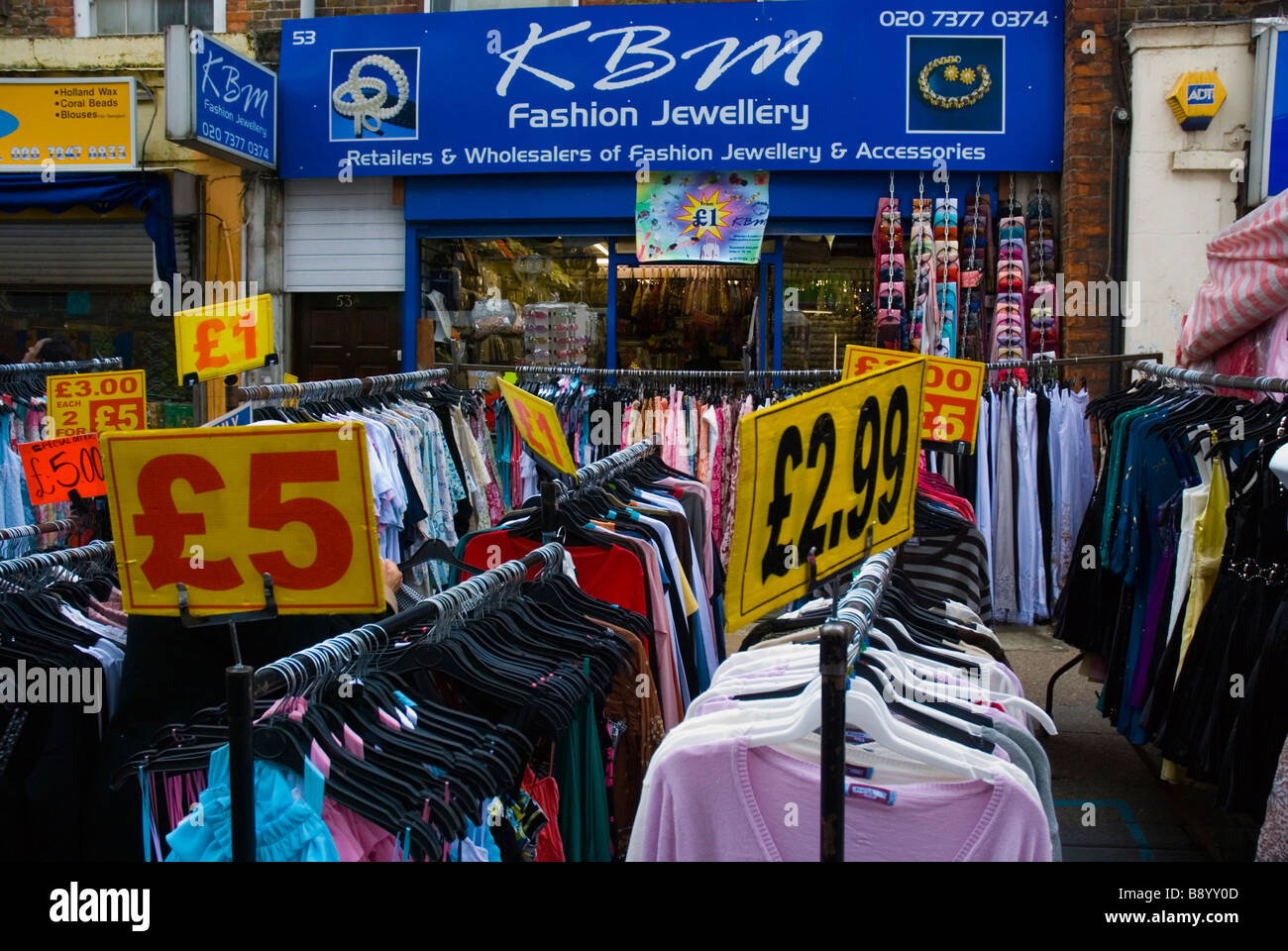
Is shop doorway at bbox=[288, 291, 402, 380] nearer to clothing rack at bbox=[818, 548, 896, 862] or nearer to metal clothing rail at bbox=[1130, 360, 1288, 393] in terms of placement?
metal clothing rail at bbox=[1130, 360, 1288, 393]

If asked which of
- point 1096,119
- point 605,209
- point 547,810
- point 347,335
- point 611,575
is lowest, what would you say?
point 547,810

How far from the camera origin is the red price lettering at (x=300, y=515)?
2.27 metres

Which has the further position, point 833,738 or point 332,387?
point 332,387

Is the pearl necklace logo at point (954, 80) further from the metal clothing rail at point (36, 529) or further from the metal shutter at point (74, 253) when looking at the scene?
the metal clothing rail at point (36, 529)

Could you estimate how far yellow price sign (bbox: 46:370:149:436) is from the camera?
5.52m

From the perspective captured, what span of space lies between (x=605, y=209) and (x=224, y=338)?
17.4 feet

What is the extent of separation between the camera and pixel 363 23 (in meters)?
10.7

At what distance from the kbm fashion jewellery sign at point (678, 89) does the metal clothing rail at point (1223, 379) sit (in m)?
4.78

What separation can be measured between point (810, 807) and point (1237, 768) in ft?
6.40

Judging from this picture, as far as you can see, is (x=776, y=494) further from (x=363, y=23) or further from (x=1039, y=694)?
(x=363, y=23)

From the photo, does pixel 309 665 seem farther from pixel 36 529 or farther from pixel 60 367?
pixel 60 367

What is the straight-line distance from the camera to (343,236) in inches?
432

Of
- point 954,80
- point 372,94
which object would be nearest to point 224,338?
point 372,94

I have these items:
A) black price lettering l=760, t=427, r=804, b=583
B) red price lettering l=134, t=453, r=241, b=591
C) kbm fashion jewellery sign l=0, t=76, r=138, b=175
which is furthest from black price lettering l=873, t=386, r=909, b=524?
kbm fashion jewellery sign l=0, t=76, r=138, b=175
